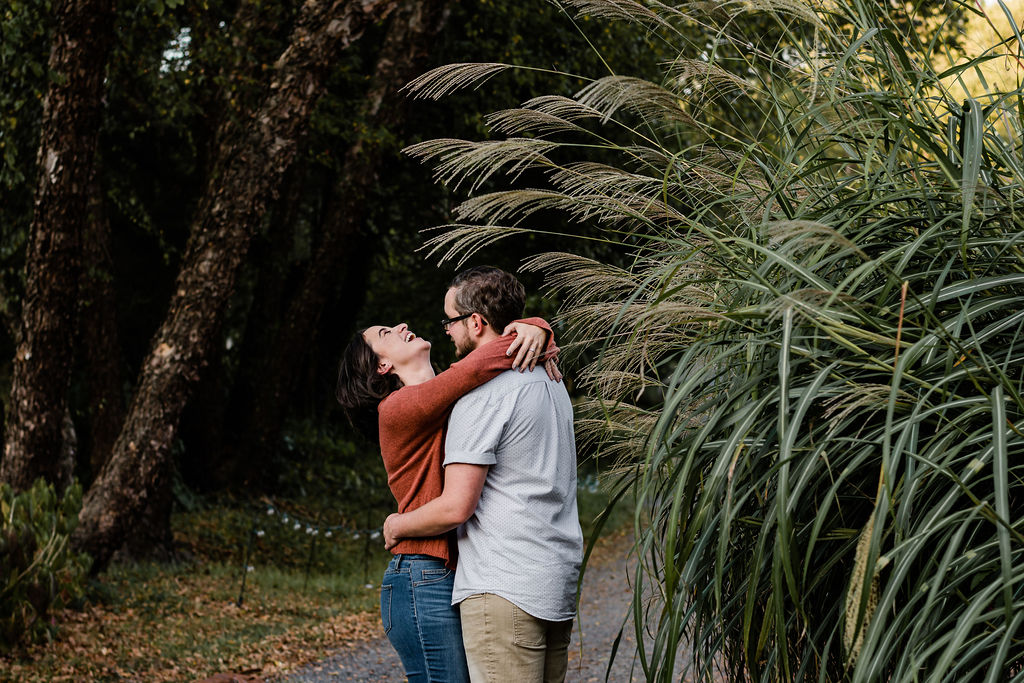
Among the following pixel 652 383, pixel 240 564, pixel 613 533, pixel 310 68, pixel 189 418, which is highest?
pixel 310 68

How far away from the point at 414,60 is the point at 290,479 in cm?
604

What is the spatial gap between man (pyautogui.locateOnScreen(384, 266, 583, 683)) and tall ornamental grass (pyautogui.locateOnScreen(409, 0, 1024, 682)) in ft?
0.79

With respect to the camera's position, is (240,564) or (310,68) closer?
(310,68)

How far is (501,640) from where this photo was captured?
2293 millimetres

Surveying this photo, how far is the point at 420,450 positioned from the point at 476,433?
283 mm

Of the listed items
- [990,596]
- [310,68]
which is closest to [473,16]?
[310,68]

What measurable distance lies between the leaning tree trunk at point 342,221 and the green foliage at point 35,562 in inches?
179

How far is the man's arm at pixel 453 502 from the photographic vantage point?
233 cm

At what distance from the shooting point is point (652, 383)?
266 centimetres

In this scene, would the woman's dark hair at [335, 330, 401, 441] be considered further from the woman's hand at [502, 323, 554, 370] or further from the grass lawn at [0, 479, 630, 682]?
the grass lawn at [0, 479, 630, 682]

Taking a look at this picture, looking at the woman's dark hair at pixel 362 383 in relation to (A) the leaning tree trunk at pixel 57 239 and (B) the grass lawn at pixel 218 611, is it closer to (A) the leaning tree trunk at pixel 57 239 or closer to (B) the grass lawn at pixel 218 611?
(B) the grass lawn at pixel 218 611

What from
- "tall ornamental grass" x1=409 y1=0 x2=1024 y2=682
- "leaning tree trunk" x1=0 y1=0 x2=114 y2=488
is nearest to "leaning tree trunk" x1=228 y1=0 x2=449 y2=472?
"leaning tree trunk" x1=0 y1=0 x2=114 y2=488

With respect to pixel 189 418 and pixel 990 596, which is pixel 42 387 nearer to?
pixel 189 418

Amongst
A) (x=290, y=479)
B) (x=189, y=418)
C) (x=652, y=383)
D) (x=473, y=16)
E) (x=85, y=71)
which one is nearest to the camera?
(x=652, y=383)
